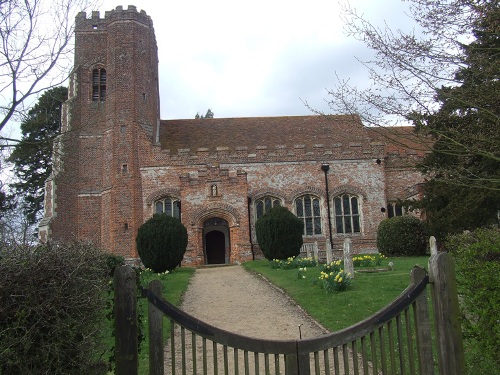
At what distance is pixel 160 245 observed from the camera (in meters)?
18.5

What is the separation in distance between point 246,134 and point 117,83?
7207 mm

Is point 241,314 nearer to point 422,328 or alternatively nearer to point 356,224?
point 422,328

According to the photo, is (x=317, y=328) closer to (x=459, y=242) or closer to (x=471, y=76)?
(x=459, y=242)

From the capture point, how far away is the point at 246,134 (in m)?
27.0

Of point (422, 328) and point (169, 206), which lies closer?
point (422, 328)

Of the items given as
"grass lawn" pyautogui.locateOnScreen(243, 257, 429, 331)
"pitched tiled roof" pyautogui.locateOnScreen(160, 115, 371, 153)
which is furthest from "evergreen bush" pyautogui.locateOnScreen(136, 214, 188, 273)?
"pitched tiled roof" pyautogui.locateOnScreen(160, 115, 371, 153)

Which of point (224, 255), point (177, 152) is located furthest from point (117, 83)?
point (224, 255)

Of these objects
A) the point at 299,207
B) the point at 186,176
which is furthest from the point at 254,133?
the point at 186,176

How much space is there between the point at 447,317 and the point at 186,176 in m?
19.9

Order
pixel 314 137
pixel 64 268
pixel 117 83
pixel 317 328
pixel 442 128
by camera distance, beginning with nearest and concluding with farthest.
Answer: pixel 64 268
pixel 442 128
pixel 317 328
pixel 117 83
pixel 314 137

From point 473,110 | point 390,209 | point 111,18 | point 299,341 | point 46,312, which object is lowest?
point 299,341

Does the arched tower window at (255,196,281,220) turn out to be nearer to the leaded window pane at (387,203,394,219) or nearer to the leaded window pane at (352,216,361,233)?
the leaded window pane at (352,216,361,233)

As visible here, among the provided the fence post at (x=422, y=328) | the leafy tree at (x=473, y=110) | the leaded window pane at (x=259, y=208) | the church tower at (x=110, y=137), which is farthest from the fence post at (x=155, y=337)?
the leaded window pane at (x=259, y=208)

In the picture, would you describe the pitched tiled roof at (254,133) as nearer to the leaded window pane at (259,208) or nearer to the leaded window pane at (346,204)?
the leaded window pane at (346,204)
